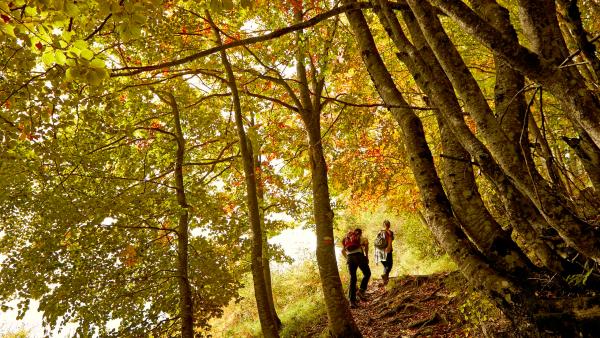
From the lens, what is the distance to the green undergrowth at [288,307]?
1055 centimetres

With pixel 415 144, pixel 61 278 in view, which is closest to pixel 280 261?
pixel 61 278

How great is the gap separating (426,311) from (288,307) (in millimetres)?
9353

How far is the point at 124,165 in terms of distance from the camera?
27.3ft

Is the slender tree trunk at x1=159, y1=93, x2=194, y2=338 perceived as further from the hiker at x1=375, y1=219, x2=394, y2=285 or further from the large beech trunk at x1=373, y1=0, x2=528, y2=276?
the hiker at x1=375, y1=219, x2=394, y2=285

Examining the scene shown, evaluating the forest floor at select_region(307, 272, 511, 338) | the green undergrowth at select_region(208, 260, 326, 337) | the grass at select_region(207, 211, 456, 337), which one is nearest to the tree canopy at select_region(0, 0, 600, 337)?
the forest floor at select_region(307, 272, 511, 338)

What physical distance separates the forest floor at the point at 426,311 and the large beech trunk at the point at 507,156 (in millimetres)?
2733

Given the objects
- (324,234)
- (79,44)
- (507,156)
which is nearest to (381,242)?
(324,234)

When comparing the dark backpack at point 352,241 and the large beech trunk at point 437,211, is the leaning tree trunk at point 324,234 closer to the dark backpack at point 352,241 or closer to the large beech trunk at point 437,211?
the dark backpack at point 352,241

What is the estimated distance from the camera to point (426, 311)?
23.5 ft

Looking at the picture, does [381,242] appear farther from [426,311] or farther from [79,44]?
[79,44]

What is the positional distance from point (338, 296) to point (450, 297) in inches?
87.7

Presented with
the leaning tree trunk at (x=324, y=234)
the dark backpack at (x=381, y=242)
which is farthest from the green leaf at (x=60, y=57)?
the dark backpack at (x=381, y=242)

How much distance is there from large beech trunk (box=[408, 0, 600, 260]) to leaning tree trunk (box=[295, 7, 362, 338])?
360 cm

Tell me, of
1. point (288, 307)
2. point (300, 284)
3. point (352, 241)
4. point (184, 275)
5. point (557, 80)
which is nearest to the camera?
point (557, 80)
